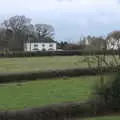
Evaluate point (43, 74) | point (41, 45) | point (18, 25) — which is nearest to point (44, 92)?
point (43, 74)

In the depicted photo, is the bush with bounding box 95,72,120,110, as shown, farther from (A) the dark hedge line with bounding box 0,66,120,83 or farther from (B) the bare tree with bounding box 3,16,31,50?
(B) the bare tree with bounding box 3,16,31,50

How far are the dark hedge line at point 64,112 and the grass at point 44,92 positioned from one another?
3.23m

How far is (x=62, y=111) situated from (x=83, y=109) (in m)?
0.66

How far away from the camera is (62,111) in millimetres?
8375

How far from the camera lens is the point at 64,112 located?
27.6 feet

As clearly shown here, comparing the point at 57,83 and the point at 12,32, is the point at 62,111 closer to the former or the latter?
the point at 57,83

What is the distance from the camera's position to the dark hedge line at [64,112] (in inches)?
291

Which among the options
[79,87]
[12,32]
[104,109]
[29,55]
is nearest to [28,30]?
[12,32]

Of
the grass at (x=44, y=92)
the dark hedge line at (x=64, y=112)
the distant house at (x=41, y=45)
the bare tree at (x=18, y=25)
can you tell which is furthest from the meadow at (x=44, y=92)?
the bare tree at (x=18, y=25)

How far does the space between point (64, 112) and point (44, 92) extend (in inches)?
303

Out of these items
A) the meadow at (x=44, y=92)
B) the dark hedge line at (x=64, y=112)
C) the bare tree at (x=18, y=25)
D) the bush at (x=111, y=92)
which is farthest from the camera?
the bare tree at (x=18, y=25)

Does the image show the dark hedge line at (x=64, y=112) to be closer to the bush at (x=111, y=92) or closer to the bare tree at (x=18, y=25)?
the bush at (x=111, y=92)

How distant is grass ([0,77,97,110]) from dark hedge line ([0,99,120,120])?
127 inches

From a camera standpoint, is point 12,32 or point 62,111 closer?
point 62,111
